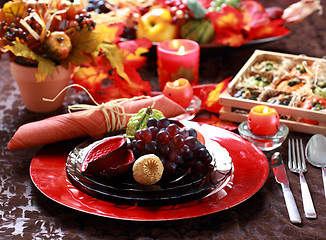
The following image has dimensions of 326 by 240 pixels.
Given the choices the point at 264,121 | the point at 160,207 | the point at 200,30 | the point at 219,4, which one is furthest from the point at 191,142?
the point at 219,4

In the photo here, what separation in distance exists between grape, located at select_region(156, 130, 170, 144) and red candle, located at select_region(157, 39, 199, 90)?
1.58 ft

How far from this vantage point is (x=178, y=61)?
1.34 meters

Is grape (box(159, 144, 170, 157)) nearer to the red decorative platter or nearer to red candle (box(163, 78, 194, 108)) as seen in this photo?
the red decorative platter

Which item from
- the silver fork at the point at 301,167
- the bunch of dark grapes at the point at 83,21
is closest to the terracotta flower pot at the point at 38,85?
the bunch of dark grapes at the point at 83,21

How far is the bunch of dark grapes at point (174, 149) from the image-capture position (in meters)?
0.88

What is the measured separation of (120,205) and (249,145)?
1.10 ft

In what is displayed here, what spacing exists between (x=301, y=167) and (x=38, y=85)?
2.18 feet

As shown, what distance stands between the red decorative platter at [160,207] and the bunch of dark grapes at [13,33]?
272 millimetres

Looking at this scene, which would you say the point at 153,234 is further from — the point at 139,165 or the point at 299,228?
the point at 299,228

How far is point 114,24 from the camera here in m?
1.38

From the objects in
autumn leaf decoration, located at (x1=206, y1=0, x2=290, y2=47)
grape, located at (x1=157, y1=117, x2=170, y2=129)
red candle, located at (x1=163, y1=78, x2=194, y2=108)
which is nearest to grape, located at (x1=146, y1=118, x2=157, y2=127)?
grape, located at (x1=157, y1=117, x2=170, y2=129)

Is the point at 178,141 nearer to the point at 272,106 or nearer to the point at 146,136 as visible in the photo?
the point at 146,136

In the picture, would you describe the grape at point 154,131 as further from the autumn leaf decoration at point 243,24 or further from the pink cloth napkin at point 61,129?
the autumn leaf decoration at point 243,24

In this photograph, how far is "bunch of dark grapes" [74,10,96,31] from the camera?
1.19 m
